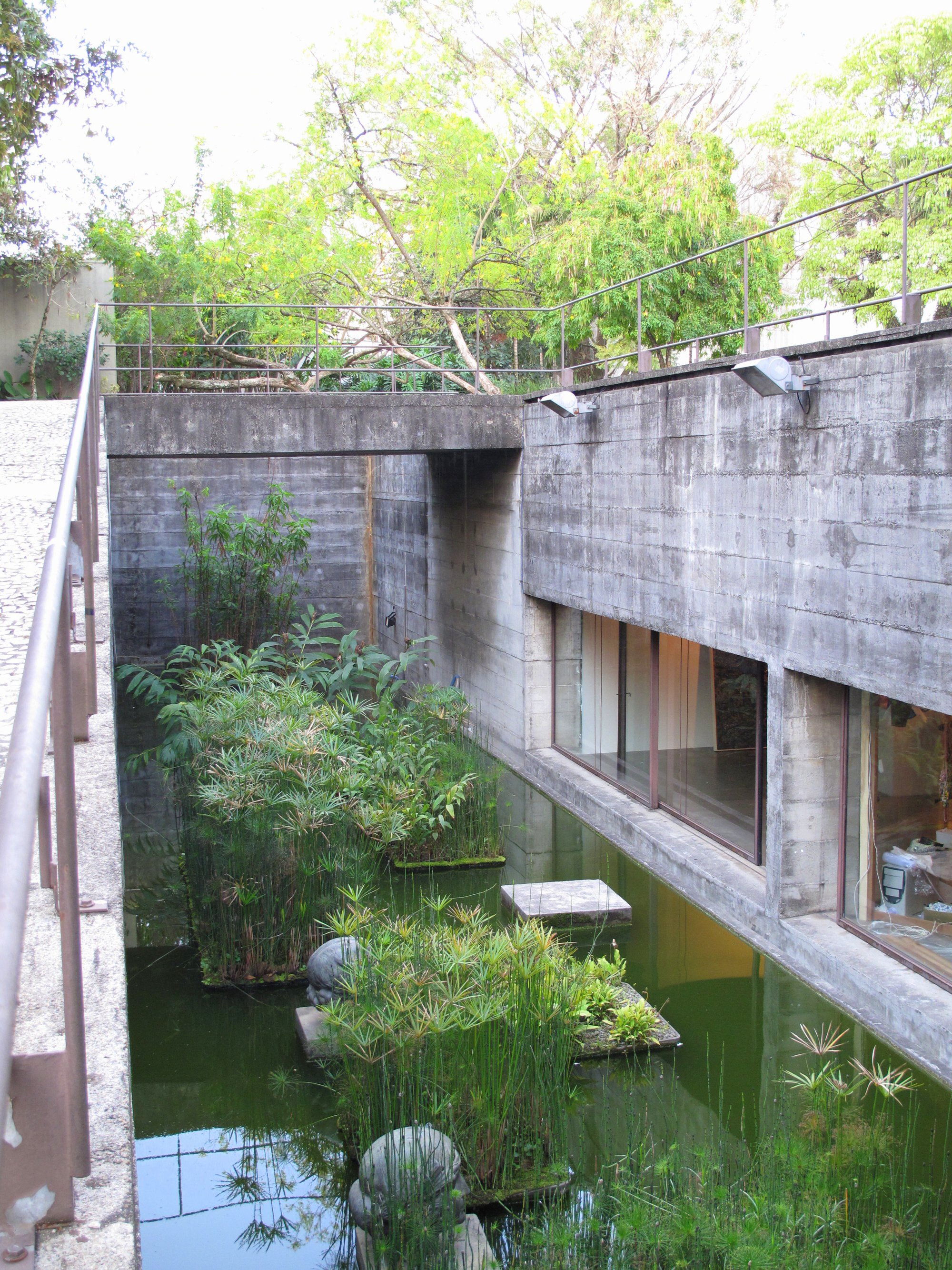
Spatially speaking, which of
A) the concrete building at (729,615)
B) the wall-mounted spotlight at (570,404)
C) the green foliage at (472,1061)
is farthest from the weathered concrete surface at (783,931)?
the wall-mounted spotlight at (570,404)

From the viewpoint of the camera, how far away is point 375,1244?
134 inches

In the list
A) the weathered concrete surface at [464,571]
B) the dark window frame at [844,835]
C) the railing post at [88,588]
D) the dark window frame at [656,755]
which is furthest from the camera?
the weathered concrete surface at [464,571]

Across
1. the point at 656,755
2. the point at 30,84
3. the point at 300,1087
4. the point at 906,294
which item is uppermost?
the point at 30,84

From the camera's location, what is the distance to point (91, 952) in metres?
2.16

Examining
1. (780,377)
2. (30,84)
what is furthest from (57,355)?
(780,377)

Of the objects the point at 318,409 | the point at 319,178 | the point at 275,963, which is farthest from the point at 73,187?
the point at 275,963

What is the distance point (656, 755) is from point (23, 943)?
730 cm

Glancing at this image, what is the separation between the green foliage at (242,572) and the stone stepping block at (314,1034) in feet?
24.1

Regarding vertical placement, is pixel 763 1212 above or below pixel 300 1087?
above

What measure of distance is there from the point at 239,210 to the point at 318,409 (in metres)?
9.37

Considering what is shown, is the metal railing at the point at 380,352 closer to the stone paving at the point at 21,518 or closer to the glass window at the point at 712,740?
the glass window at the point at 712,740

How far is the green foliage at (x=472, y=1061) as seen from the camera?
3947 millimetres

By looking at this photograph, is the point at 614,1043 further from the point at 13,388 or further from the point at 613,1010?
the point at 13,388

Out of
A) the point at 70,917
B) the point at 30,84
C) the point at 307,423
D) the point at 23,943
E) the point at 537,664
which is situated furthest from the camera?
the point at 30,84
